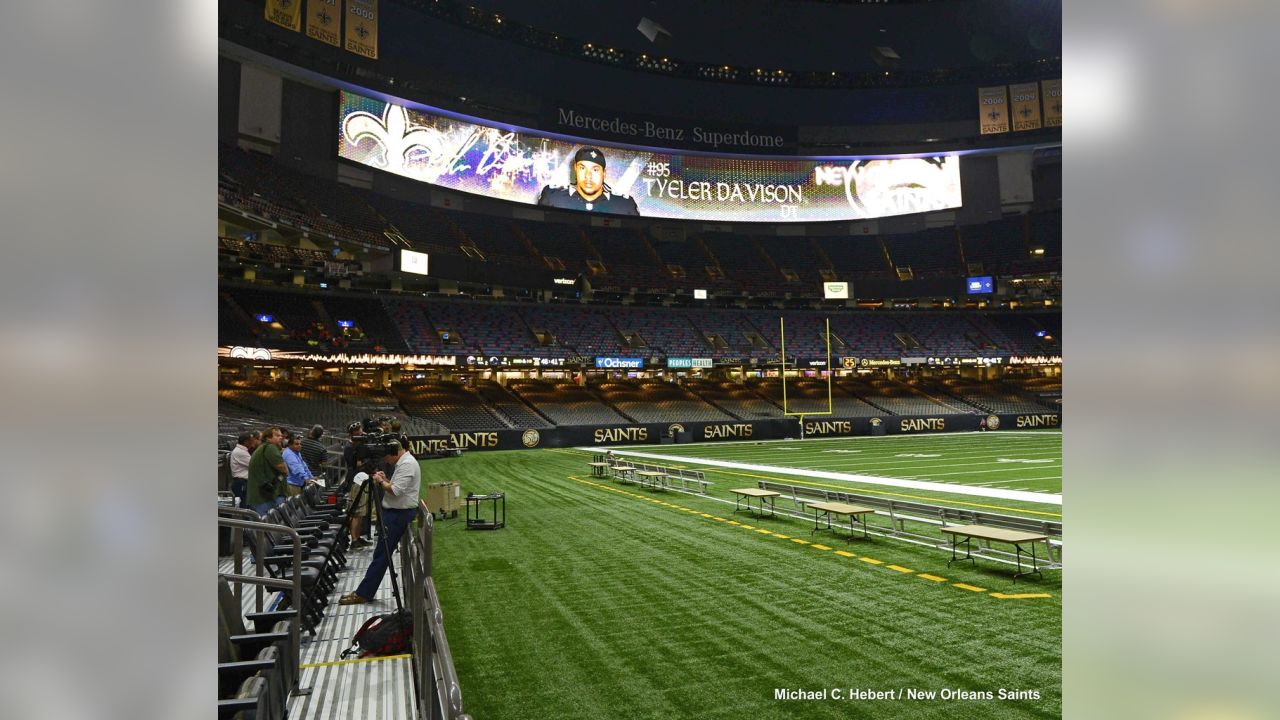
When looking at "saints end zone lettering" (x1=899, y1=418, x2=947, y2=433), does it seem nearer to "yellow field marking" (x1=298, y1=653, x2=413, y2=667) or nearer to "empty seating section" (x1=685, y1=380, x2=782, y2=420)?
"empty seating section" (x1=685, y1=380, x2=782, y2=420)

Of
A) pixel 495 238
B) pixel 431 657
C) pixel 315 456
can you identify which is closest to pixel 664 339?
pixel 495 238

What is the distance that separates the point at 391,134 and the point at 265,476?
121ft

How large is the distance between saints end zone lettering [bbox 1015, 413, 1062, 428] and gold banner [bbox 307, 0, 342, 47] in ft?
156

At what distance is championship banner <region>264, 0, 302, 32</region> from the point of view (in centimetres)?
3375

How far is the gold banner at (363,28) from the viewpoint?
3803cm

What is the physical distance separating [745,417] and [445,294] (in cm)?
2005

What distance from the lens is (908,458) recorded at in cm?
2689

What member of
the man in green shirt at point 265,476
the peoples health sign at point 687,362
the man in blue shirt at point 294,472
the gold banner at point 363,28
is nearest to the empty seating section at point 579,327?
the peoples health sign at point 687,362

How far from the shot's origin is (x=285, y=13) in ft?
113

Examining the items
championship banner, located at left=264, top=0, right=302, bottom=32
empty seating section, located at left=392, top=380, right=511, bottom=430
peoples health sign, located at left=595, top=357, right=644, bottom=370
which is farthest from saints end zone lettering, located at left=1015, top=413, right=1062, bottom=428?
championship banner, located at left=264, top=0, right=302, bottom=32

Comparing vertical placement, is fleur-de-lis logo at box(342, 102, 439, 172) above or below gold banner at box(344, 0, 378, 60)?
below

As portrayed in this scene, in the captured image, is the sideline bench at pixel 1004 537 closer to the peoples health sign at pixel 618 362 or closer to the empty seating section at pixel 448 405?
Result: the empty seating section at pixel 448 405

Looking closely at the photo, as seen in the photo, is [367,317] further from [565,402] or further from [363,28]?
[363,28]
